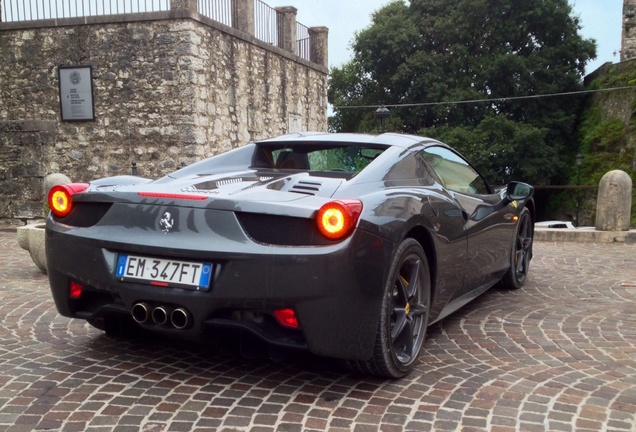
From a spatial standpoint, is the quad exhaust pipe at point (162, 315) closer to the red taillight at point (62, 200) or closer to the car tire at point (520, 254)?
the red taillight at point (62, 200)

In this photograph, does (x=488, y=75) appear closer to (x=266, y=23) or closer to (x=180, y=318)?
(x=266, y=23)

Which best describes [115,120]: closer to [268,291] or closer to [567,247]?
[567,247]

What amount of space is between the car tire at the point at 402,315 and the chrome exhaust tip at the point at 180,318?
823 mm

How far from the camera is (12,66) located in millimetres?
13711

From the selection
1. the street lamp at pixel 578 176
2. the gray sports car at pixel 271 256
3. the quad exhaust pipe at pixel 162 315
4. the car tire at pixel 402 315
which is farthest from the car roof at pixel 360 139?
the street lamp at pixel 578 176

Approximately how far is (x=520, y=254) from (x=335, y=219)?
3.48m

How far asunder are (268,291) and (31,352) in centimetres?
169

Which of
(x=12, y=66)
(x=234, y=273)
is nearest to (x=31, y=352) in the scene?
(x=234, y=273)

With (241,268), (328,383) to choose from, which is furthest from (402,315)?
(241,268)

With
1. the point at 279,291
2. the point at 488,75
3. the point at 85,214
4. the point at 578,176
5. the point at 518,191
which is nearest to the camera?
the point at 279,291

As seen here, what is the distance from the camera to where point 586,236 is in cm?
957

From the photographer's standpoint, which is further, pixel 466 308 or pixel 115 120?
pixel 115 120

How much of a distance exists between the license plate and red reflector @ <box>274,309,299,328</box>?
339 millimetres

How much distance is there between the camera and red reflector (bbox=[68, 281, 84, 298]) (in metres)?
3.20
